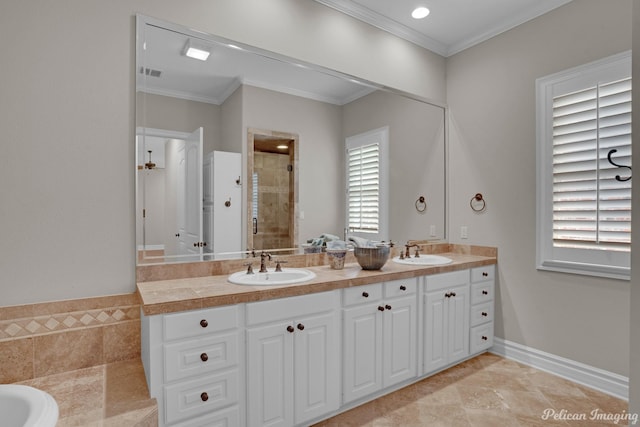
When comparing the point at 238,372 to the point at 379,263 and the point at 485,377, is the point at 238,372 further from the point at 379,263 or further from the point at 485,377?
the point at 485,377

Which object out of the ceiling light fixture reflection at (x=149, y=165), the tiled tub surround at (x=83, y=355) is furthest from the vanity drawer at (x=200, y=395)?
the ceiling light fixture reflection at (x=149, y=165)

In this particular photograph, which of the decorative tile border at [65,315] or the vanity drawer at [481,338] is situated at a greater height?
the decorative tile border at [65,315]

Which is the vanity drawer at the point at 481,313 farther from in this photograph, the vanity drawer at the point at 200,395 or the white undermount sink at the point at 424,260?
the vanity drawer at the point at 200,395

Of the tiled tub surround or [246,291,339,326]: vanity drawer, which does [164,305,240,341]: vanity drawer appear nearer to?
[246,291,339,326]: vanity drawer

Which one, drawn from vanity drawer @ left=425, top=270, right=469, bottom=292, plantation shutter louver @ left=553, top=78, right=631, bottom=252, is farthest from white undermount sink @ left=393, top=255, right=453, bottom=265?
plantation shutter louver @ left=553, top=78, right=631, bottom=252

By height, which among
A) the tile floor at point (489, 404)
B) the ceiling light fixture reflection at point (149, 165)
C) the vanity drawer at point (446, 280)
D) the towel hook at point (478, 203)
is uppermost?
the ceiling light fixture reflection at point (149, 165)

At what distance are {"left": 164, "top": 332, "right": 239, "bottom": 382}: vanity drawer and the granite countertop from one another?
0.16 meters

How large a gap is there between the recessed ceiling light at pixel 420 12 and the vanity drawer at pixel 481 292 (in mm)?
2247

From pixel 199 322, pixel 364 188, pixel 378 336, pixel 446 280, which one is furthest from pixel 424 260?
pixel 199 322

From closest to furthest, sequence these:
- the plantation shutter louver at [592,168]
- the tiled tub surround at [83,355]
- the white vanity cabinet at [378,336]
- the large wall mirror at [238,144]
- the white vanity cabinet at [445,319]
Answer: the tiled tub surround at [83,355]
the large wall mirror at [238,144]
the white vanity cabinet at [378,336]
the plantation shutter louver at [592,168]
the white vanity cabinet at [445,319]

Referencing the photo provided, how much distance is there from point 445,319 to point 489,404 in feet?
1.95

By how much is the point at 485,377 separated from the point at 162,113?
2883 millimetres

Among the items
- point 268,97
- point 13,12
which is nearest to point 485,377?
point 268,97

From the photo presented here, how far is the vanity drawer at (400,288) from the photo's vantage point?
2258 mm
